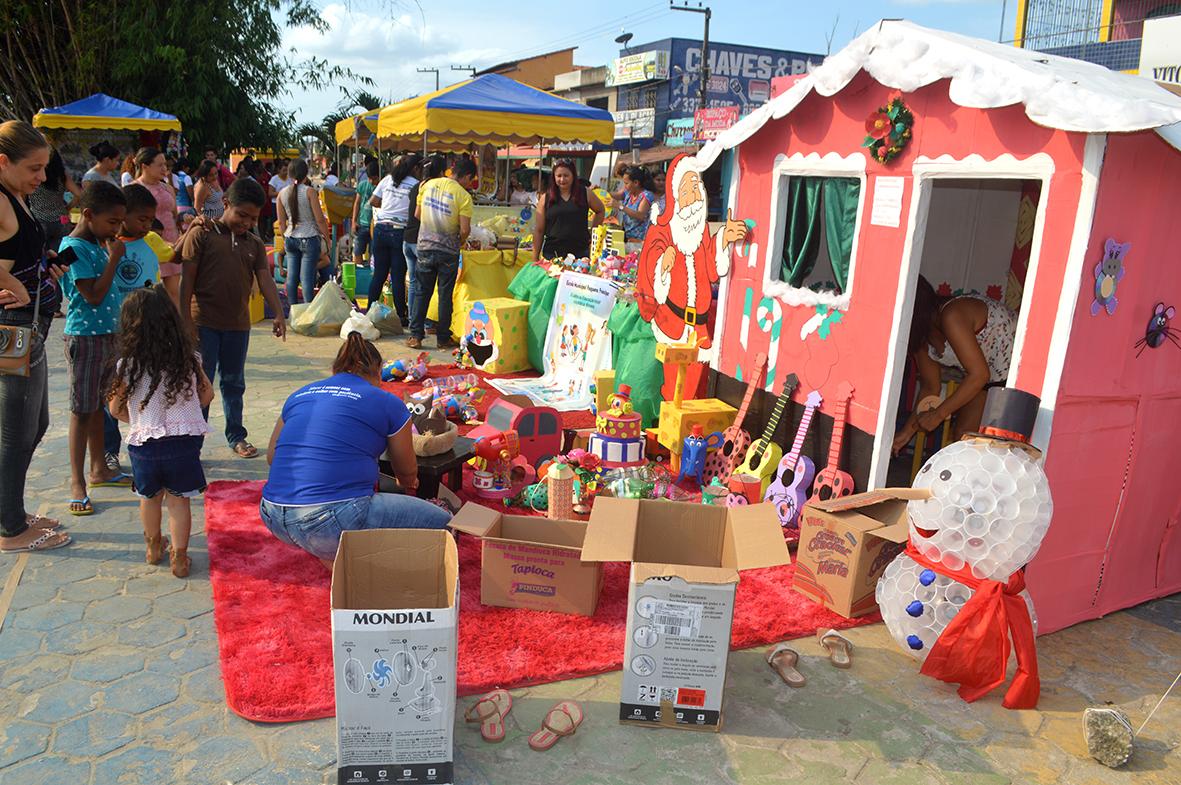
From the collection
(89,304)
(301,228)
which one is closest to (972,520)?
(89,304)

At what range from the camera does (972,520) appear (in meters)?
3.42

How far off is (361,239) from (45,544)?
29.4ft

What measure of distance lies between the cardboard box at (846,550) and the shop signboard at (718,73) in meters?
39.4

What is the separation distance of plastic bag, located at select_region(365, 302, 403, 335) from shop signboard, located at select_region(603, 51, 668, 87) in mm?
34408

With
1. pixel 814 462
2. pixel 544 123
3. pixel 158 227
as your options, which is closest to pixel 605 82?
pixel 544 123

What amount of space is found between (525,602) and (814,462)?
2.17m

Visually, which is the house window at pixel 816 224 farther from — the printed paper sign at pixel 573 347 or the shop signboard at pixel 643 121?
the shop signboard at pixel 643 121

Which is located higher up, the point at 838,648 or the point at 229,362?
the point at 229,362

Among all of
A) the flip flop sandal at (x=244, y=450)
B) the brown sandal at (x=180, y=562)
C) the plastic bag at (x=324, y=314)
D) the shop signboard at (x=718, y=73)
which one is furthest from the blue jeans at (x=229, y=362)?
the shop signboard at (x=718, y=73)

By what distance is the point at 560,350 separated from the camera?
7.84 metres

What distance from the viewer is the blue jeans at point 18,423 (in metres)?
3.97

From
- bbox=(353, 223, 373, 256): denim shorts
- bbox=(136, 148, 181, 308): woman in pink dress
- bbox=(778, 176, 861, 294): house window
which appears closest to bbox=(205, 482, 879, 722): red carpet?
bbox=(778, 176, 861, 294): house window

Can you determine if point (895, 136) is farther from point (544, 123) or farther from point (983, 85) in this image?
point (544, 123)

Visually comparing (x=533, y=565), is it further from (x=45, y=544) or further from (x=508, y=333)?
(x=508, y=333)
